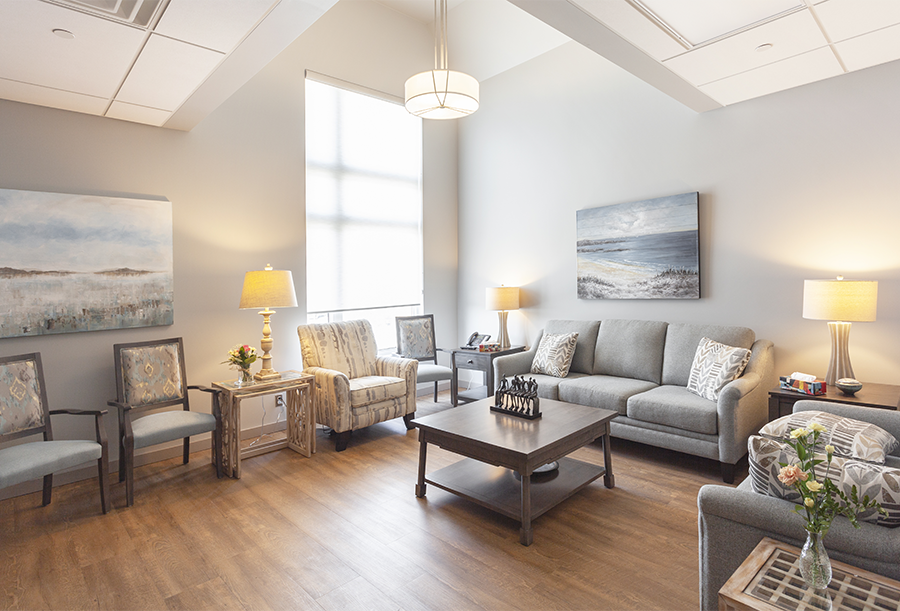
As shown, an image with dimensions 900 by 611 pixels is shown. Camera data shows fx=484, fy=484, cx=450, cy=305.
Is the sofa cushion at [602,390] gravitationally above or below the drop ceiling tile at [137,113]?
below

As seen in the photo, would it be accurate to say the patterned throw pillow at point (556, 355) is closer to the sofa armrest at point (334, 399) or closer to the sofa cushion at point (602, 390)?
the sofa cushion at point (602, 390)

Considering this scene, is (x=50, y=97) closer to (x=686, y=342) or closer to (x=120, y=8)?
(x=120, y=8)

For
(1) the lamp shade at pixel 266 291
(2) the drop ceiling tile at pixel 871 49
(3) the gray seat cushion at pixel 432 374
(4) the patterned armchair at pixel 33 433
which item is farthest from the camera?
(3) the gray seat cushion at pixel 432 374

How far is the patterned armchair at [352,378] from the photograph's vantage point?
13.0 ft

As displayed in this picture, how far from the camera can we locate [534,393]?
321 cm

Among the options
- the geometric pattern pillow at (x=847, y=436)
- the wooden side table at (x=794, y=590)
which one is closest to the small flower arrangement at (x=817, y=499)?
the wooden side table at (x=794, y=590)

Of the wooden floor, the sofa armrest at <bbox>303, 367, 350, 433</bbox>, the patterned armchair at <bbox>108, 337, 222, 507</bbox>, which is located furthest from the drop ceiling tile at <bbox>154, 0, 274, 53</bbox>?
the wooden floor

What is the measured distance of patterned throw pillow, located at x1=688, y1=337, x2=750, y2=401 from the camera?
11.2 ft

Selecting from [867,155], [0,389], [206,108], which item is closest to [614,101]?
[867,155]

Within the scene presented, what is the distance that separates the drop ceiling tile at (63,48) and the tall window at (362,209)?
2.04m

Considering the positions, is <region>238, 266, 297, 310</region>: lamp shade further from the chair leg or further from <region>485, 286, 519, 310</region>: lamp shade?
<region>485, 286, 519, 310</region>: lamp shade

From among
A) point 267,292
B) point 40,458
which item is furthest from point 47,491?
point 267,292

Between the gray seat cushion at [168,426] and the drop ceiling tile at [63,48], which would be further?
the gray seat cushion at [168,426]

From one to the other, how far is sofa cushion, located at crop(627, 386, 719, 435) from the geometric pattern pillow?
3.54 ft
